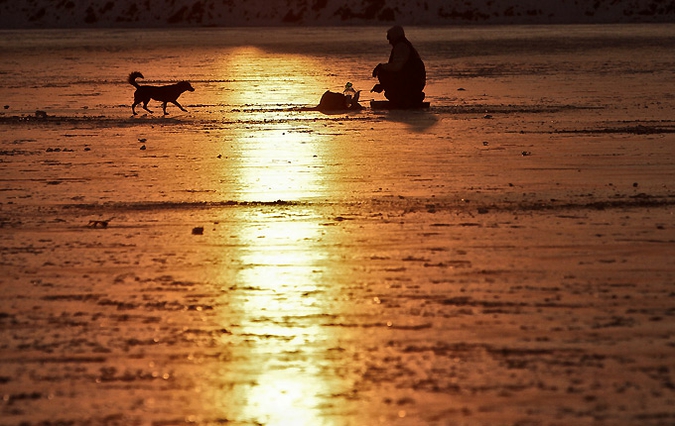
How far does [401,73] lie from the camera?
61.0 ft

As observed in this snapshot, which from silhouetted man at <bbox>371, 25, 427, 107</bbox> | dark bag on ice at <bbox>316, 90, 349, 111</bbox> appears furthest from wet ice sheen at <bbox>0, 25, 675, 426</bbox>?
dark bag on ice at <bbox>316, 90, 349, 111</bbox>

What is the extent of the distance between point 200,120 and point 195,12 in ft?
268

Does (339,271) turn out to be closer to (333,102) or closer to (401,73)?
(401,73)

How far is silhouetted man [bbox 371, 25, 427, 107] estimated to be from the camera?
18.5 metres

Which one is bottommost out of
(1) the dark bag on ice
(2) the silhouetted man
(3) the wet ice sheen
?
(3) the wet ice sheen

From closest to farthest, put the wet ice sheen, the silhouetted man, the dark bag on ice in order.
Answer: the wet ice sheen
the silhouetted man
the dark bag on ice

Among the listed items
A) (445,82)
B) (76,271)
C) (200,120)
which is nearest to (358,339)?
(76,271)

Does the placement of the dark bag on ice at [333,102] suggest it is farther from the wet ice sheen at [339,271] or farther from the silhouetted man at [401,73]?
the wet ice sheen at [339,271]

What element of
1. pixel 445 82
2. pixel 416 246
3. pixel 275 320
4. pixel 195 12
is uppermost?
pixel 195 12

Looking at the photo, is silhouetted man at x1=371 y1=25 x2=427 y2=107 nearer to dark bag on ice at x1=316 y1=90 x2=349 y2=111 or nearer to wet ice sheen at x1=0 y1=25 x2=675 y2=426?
dark bag on ice at x1=316 y1=90 x2=349 y2=111

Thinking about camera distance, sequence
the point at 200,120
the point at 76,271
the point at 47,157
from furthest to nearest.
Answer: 1. the point at 200,120
2. the point at 47,157
3. the point at 76,271

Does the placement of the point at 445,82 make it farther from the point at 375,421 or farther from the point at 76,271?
the point at 375,421

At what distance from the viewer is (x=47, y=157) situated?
13.6 metres

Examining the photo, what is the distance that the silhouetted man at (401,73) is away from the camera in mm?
18500
